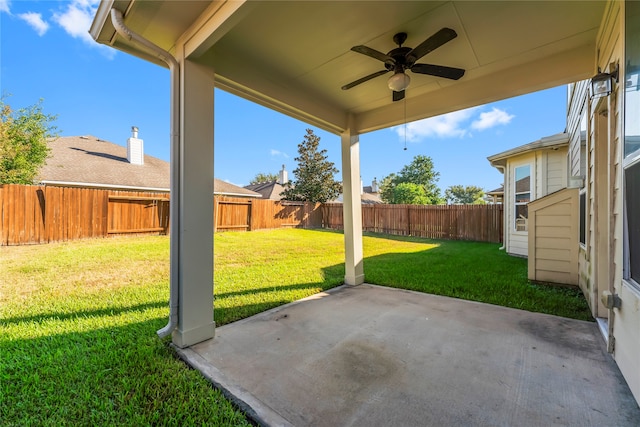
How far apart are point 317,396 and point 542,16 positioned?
3.31 metres

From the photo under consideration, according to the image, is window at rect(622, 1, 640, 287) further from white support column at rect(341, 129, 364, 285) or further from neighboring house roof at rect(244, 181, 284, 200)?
neighboring house roof at rect(244, 181, 284, 200)

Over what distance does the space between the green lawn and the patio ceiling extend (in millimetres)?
2482

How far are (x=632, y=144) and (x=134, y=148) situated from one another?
14.3 metres

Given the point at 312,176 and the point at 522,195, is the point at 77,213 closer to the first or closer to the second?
the point at 522,195

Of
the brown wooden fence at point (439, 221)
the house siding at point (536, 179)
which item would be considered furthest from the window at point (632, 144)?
the brown wooden fence at point (439, 221)

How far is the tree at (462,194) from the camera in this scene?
39.5 m

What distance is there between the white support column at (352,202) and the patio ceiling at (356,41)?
2.94 feet

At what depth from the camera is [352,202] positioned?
4.21m

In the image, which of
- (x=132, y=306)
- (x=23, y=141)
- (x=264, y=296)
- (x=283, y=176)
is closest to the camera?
(x=132, y=306)

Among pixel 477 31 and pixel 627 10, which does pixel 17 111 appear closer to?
pixel 477 31

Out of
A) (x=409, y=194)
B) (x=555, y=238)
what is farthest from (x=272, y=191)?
(x=555, y=238)

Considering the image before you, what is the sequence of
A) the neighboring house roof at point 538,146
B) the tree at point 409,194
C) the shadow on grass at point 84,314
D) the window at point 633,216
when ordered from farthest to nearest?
the tree at point 409,194 → the neighboring house roof at point 538,146 → the shadow on grass at point 84,314 → the window at point 633,216

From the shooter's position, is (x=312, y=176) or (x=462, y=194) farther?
(x=462, y=194)

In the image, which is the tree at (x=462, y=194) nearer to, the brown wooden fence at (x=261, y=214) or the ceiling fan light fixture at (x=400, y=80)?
the brown wooden fence at (x=261, y=214)
